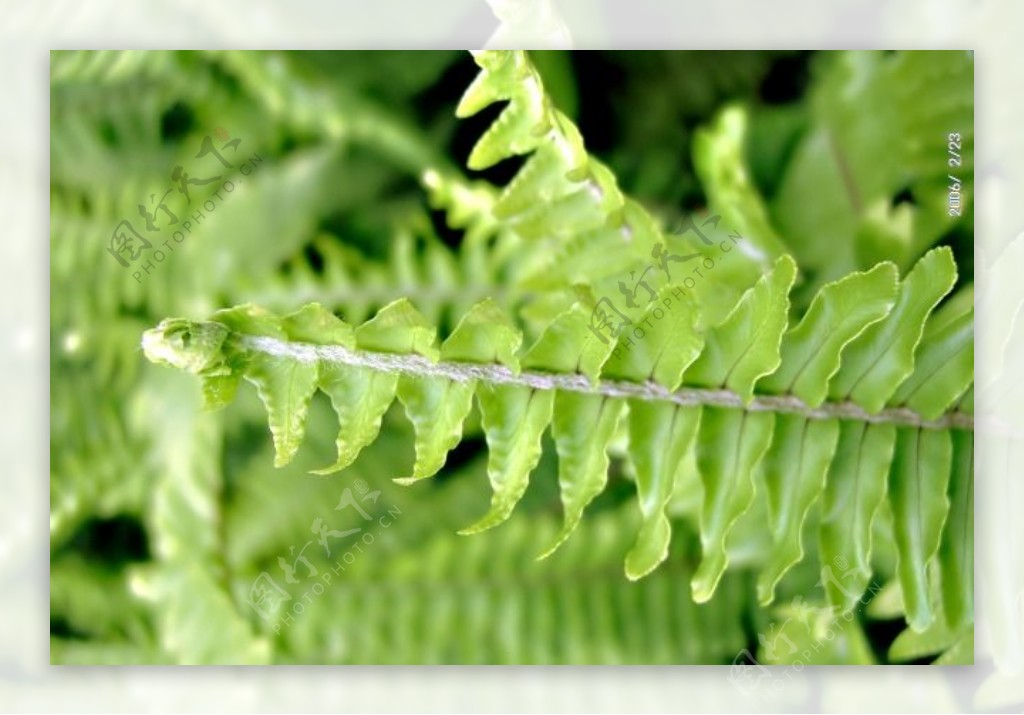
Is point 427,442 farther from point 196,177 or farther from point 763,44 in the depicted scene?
point 196,177

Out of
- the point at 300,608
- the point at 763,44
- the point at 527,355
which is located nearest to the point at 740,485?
the point at 527,355
